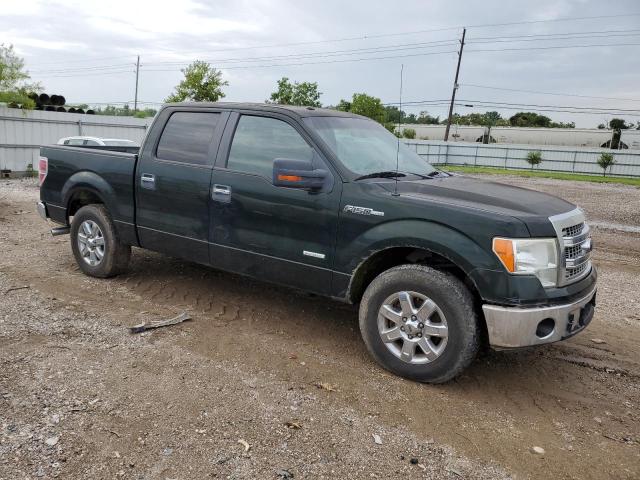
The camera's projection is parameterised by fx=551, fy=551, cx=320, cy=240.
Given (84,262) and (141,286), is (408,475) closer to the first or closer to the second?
(141,286)

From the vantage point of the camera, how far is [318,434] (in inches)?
130

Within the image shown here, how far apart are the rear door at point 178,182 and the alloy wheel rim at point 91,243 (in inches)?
27.6

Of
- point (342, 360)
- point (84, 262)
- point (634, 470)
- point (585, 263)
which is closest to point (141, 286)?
point (84, 262)

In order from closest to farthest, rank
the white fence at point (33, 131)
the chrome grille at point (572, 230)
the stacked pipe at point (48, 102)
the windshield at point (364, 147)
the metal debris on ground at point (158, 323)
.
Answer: the chrome grille at point (572, 230)
the windshield at point (364, 147)
the metal debris on ground at point (158, 323)
the white fence at point (33, 131)
the stacked pipe at point (48, 102)

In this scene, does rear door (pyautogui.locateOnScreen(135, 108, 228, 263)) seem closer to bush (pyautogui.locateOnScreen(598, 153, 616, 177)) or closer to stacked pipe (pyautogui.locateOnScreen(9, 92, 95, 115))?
stacked pipe (pyautogui.locateOnScreen(9, 92, 95, 115))

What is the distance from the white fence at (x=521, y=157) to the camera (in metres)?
40.9

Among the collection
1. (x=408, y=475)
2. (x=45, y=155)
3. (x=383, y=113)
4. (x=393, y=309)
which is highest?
(x=383, y=113)

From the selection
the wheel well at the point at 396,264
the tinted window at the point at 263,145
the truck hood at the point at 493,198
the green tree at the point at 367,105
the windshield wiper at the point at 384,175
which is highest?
the green tree at the point at 367,105

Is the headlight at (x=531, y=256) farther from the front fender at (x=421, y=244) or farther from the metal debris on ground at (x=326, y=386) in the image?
the metal debris on ground at (x=326, y=386)

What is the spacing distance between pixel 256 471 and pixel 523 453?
1.55m

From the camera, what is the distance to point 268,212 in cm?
456

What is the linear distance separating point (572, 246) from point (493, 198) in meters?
0.62

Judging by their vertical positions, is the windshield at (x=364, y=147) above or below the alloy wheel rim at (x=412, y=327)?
above

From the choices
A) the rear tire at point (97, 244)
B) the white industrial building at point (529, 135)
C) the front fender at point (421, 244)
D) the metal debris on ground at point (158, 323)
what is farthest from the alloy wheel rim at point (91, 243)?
the white industrial building at point (529, 135)
